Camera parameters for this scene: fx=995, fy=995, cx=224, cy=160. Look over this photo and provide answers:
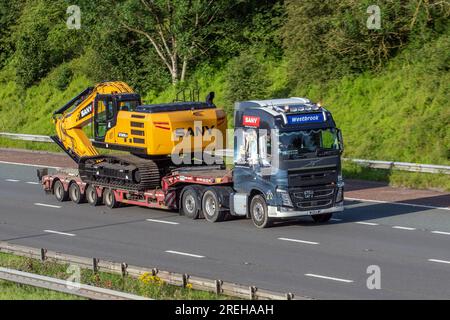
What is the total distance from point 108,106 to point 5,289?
521 inches

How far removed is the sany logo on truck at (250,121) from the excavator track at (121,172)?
3841 mm

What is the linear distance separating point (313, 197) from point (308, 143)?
1.36 m

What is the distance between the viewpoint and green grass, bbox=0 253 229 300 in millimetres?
16766

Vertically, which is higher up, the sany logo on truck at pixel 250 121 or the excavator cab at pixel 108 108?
Result: the excavator cab at pixel 108 108

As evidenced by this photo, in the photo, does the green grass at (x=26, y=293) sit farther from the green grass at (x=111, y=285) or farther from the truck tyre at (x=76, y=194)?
the truck tyre at (x=76, y=194)

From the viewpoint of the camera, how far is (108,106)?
98.7 ft

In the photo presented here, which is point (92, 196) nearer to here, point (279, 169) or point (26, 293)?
point (279, 169)

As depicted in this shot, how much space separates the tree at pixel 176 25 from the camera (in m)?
44.4

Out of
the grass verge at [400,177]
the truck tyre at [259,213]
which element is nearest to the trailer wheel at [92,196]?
the grass verge at [400,177]

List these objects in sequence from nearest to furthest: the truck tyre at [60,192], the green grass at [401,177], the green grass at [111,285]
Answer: the green grass at [111,285]
the green grass at [401,177]
the truck tyre at [60,192]
